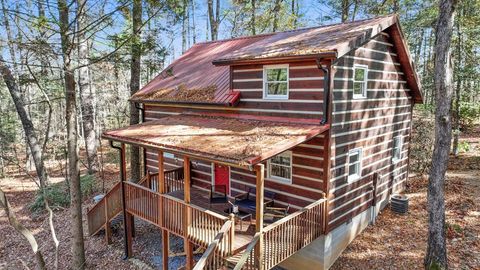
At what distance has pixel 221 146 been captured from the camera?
8055 mm

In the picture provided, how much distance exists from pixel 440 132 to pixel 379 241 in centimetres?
415

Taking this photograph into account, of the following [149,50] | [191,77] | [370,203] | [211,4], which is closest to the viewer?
[149,50]

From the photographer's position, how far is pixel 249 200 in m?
10.2

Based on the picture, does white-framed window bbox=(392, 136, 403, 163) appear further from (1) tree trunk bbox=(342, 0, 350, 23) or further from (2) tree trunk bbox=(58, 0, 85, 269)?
(1) tree trunk bbox=(342, 0, 350, 23)

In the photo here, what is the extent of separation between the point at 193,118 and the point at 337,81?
18.2 feet

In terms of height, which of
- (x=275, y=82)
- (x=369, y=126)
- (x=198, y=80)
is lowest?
(x=369, y=126)

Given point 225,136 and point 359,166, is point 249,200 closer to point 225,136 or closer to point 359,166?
point 225,136

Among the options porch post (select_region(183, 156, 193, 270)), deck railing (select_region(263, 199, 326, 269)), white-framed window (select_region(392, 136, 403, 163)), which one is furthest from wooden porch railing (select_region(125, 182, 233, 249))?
white-framed window (select_region(392, 136, 403, 163))

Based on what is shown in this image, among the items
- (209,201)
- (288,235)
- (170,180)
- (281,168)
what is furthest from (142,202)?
(288,235)

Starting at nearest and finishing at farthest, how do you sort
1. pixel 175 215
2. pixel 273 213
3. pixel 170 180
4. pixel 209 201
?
pixel 175 215 → pixel 273 213 → pixel 209 201 → pixel 170 180

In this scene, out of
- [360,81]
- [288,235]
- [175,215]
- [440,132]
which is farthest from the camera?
[360,81]

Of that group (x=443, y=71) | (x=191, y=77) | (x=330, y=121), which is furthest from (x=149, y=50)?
(x=443, y=71)

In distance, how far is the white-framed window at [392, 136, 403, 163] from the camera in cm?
1294

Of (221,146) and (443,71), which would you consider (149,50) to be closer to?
(221,146)
